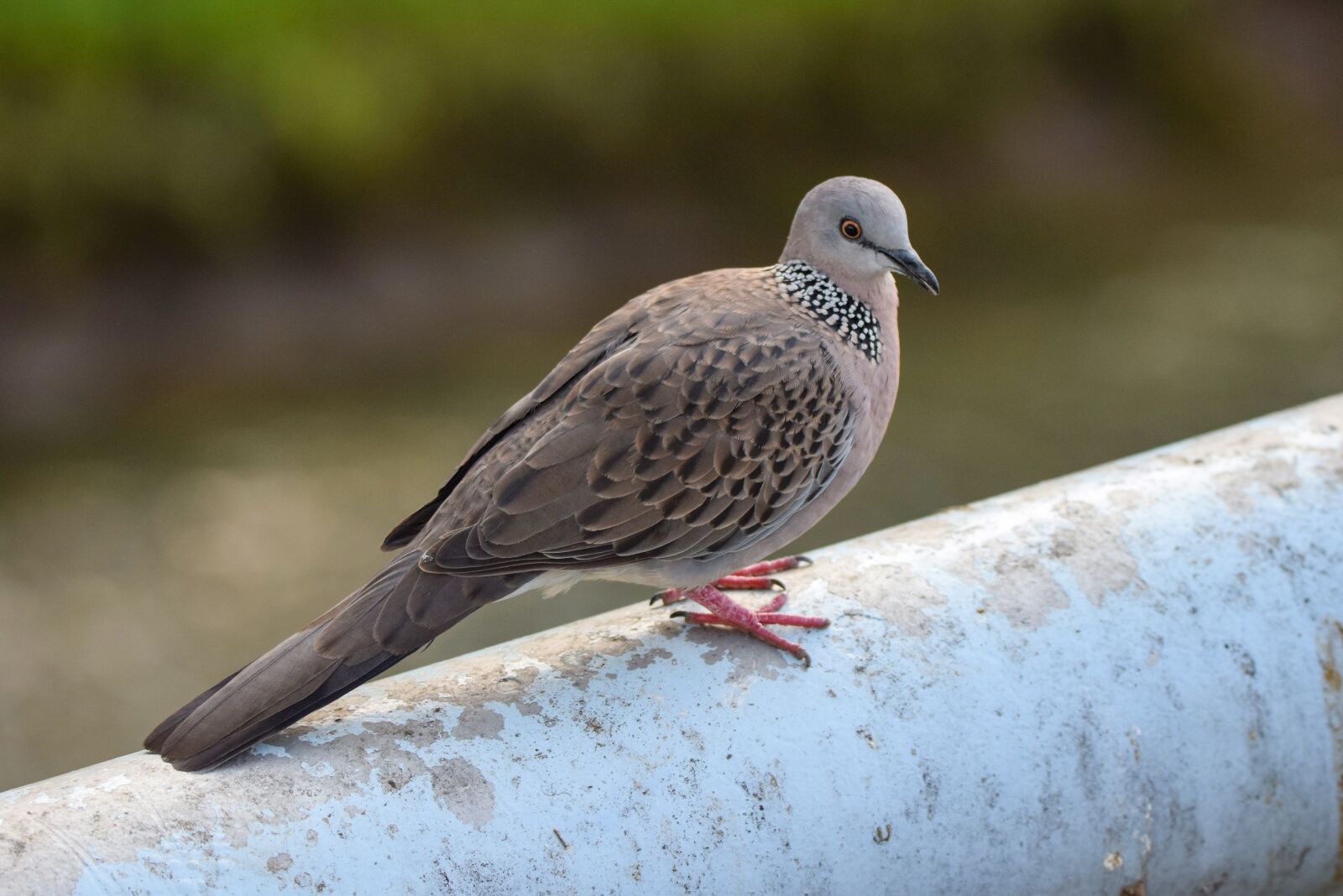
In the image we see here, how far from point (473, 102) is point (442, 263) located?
0.74 m

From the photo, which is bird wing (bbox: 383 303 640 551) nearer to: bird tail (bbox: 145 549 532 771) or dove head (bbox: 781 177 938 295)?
bird tail (bbox: 145 549 532 771)

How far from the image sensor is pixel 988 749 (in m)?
1.82

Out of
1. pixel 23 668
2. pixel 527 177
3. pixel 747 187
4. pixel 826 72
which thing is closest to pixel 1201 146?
Result: pixel 826 72

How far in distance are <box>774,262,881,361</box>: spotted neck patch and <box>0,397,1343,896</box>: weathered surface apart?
1.04 feet

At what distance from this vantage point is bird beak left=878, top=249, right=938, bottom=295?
2.24 m

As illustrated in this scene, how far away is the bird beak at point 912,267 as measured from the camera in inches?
88.0

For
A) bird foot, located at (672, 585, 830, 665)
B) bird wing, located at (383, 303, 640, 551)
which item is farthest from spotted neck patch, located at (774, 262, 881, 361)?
bird foot, located at (672, 585, 830, 665)

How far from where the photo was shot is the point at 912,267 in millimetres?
2252

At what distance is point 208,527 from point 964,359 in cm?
305

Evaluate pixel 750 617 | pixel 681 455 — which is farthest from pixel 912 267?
Result: pixel 750 617

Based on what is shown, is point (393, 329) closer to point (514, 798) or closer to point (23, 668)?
point (23, 668)

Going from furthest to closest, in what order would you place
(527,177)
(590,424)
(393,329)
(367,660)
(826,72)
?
(826,72)
(527,177)
(393,329)
(590,424)
(367,660)

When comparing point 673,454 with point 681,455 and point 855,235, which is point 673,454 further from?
point 855,235

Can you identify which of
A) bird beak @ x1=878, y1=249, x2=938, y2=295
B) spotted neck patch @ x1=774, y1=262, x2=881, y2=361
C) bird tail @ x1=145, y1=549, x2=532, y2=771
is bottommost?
bird tail @ x1=145, y1=549, x2=532, y2=771
